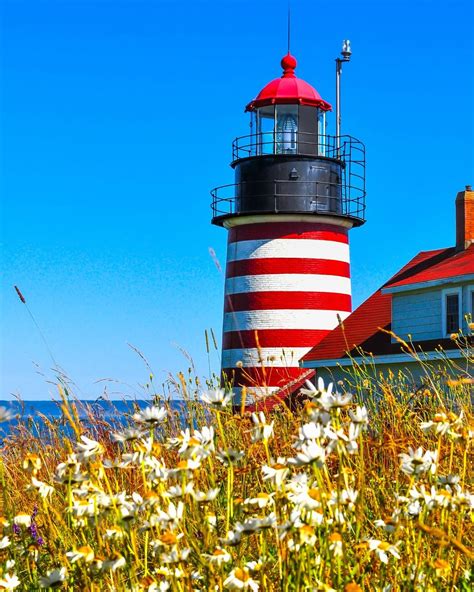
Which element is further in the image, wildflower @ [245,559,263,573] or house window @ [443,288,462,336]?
house window @ [443,288,462,336]

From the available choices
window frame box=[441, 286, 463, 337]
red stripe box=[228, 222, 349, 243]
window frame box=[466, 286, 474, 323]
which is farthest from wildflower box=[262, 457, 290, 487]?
red stripe box=[228, 222, 349, 243]

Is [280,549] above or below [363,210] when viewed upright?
below

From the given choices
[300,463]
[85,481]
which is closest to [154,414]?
[85,481]

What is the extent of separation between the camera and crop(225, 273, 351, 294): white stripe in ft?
69.6

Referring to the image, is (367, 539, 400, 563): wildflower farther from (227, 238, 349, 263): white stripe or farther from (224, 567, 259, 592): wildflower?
(227, 238, 349, 263): white stripe

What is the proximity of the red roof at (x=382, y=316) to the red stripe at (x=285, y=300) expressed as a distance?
711mm

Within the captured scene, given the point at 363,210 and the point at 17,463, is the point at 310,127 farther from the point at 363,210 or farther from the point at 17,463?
the point at 17,463

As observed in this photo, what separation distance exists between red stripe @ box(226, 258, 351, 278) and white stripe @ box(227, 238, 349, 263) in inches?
3.7

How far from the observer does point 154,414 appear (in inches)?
103

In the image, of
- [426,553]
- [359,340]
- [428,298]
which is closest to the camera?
[426,553]

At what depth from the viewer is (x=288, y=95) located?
21.2 metres

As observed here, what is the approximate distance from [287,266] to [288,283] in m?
0.38

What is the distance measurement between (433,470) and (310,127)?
778 inches

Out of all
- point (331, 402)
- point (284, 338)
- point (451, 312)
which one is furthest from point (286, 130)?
point (331, 402)
